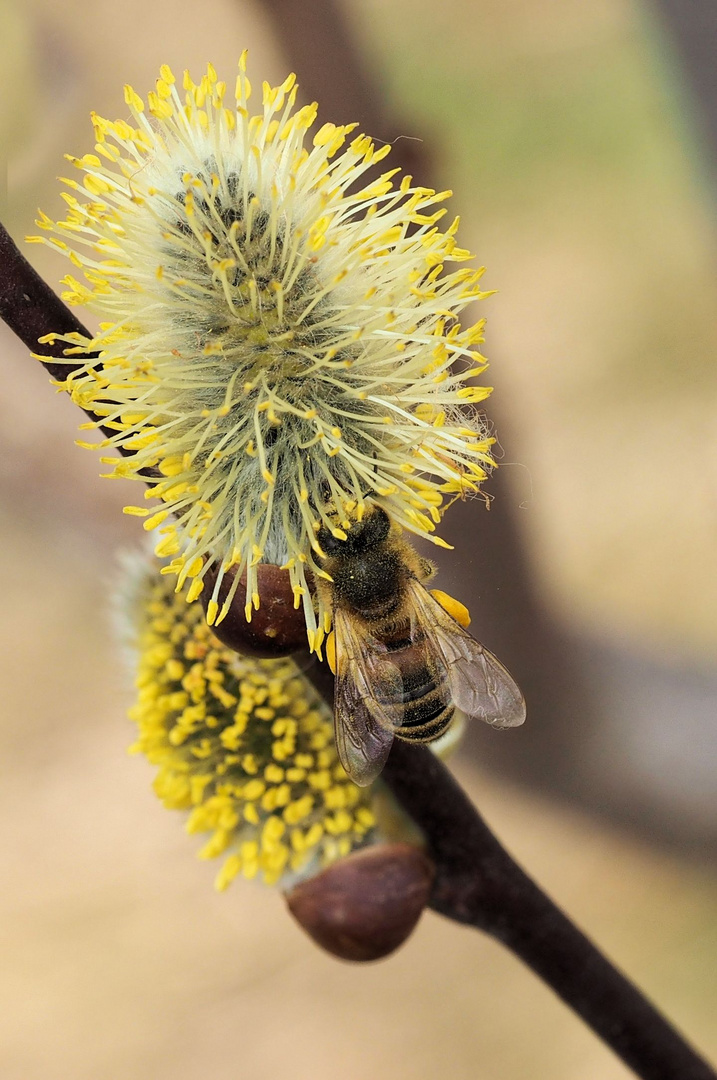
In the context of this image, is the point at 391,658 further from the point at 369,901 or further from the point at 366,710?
the point at 369,901

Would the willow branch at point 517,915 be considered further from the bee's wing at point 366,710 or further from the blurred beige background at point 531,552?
the blurred beige background at point 531,552

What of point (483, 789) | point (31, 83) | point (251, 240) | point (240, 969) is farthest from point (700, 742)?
point (31, 83)

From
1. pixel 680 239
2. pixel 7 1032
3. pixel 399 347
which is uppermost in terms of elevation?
pixel 399 347

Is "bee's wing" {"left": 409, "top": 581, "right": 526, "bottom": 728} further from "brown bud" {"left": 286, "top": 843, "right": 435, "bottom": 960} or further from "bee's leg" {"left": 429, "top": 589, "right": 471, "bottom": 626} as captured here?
"brown bud" {"left": 286, "top": 843, "right": 435, "bottom": 960}

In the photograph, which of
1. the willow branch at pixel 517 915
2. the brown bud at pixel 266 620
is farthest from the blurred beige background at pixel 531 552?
the brown bud at pixel 266 620

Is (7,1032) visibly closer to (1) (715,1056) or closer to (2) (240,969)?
(2) (240,969)

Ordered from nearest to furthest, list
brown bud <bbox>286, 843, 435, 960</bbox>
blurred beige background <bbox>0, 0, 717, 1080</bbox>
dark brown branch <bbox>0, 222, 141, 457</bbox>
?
dark brown branch <bbox>0, 222, 141, 457</bbox>, brown bud <bbox>286, 843, 435, 960</bbox>, blurred beige background <bbox>0, 0, 717, 1080</bbox>

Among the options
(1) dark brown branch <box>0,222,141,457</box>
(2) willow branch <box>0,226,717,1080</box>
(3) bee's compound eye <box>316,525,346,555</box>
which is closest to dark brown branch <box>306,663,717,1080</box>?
(2) willow branch <box>0,226,717,1080</box>
